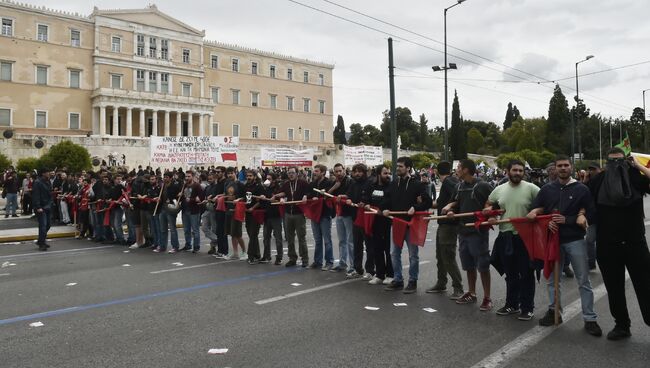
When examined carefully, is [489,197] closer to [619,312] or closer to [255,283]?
[619,312]

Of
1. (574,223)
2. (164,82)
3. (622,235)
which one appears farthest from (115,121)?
(622,235)

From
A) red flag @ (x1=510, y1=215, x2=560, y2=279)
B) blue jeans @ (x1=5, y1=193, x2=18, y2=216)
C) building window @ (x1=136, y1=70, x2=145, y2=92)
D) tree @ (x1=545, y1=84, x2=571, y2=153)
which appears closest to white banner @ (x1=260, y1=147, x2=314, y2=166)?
blue jeans @ (x1=5, y1=193, x2=18, y2=216)

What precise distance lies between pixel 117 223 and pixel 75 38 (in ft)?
184

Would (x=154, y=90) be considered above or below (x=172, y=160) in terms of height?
above

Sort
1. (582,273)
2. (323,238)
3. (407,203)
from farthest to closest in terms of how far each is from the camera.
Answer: (323,238), (407,203), (582,273)

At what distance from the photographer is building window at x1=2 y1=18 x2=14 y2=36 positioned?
56406 mm

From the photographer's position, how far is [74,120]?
61.2 meters

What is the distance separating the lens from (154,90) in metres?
66.3

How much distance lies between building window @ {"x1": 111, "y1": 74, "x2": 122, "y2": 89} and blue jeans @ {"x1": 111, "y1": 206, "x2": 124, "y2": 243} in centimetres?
5432

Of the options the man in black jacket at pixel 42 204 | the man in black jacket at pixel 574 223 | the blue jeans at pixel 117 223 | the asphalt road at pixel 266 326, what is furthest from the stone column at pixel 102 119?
the man in black jacket at pixel 574 223

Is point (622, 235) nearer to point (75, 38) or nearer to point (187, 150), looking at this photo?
point (187, 150)

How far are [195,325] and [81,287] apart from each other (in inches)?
128

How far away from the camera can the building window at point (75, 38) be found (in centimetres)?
6066

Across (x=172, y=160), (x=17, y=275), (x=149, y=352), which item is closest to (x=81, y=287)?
(x=17, y=275)
